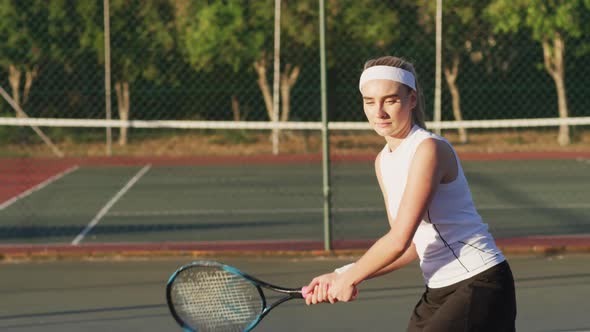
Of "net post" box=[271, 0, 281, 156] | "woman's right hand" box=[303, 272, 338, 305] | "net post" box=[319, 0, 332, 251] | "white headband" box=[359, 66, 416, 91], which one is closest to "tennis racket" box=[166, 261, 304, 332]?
"woman's right hand" box=[303, 272, 338, 305]

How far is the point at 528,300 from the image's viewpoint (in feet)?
22.9

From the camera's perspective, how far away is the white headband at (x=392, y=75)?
3.31 m

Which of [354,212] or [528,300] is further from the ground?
[528,300]

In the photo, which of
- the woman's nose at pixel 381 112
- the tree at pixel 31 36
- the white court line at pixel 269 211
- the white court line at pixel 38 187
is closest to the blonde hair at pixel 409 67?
the woman's nose at pixel 381 112

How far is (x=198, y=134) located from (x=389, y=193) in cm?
1529

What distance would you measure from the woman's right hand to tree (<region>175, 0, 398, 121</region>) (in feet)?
47.3

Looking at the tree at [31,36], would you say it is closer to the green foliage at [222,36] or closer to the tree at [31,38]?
the tree at [31,38]

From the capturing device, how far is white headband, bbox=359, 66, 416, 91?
3307mm

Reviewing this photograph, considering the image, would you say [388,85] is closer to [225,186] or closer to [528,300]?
[528,300]

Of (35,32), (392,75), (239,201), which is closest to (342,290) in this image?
(392,75)

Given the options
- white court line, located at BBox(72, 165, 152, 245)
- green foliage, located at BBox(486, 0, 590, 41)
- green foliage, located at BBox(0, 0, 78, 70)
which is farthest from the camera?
green foliage, located at BBox(486, 0, 590, 41)

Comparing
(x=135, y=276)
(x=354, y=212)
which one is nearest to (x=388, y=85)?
(x=135, y=276)

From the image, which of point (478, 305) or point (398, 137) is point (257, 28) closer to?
point (398, 137)

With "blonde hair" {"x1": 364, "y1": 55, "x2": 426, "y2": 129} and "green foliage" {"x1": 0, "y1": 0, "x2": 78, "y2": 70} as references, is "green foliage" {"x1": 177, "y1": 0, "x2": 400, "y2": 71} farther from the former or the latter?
"blonde hair" {"x1": 364, "y1": 55, "x2": 426, "y2": 129}
